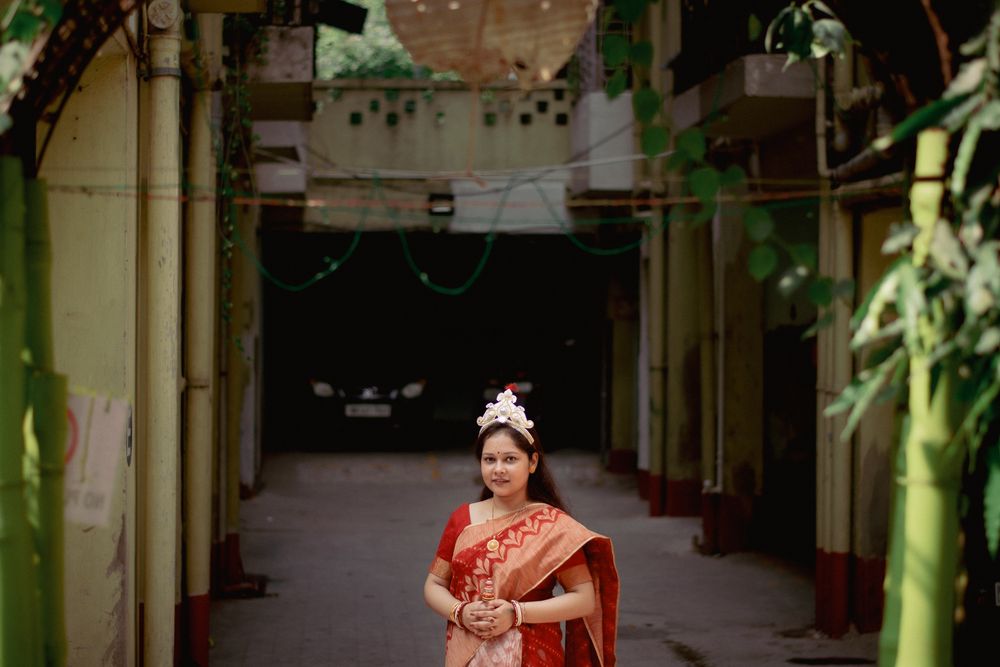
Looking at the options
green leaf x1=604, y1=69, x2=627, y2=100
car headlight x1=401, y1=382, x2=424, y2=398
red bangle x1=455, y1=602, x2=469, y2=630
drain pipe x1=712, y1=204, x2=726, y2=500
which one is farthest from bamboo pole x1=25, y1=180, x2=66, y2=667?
car headlight x1=401, y1=382, x2=424, y2=398

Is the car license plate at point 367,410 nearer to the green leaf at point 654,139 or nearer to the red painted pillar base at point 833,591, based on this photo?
the red painted pillar base at point 833,591

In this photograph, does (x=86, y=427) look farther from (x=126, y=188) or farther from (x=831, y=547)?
(x=831, y=547)

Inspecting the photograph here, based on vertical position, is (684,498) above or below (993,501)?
below

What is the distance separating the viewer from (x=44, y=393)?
12.8ft

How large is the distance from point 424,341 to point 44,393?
19.2 metres

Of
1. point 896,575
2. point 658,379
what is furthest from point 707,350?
point 896,575

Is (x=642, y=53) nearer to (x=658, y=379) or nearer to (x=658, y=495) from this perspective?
(x=658, y=379)

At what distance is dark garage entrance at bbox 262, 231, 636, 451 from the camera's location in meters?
20.4

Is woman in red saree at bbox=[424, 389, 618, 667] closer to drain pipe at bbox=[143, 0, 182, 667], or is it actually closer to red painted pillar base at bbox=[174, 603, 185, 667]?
drain pipe at bbox=[143, 0, 182, 667]

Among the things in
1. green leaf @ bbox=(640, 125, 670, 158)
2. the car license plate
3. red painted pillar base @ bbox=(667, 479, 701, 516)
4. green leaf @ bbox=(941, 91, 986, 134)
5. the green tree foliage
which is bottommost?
red painted pillar base @ bbox=(667, 479, 701, 516)

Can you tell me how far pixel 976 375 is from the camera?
3.38m

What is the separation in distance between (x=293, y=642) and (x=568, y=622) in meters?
4.37

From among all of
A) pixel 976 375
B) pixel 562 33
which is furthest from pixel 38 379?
pixel 976 375

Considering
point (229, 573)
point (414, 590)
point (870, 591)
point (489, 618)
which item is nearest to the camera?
point (489, 618)
